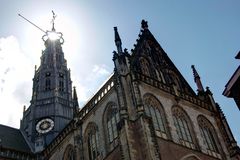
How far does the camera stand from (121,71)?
1258 inches

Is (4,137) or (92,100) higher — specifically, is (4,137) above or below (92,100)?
above

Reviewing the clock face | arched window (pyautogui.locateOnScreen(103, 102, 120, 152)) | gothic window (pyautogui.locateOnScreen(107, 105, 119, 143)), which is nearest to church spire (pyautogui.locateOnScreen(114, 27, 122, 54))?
arched window (pyautogui.locateOnScreen(103, 102, 120, 152))

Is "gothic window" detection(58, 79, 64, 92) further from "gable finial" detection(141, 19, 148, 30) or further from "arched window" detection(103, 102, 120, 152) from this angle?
"arched window" detection(103, 102, 120, 152)

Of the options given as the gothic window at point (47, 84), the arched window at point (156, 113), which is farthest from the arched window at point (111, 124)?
the gothic window at point (47, 84)

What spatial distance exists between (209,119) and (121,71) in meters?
9.46

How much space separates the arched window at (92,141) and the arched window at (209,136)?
28.7ft

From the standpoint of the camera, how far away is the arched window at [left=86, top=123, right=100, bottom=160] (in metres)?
32.2

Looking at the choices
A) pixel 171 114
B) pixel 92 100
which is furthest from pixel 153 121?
pixel 92 100

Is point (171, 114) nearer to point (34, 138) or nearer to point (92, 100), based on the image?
point (92, 100)

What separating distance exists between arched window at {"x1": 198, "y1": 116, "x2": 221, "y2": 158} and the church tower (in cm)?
1279

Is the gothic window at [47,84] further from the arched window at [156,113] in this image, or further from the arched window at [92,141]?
the arched window at [156,113]

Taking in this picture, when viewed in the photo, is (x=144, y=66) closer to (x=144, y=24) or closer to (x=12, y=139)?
(x=144, y=24)

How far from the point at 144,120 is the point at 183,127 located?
5.96 metres

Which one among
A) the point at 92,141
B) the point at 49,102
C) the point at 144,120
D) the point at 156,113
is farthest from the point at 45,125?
the point at 144,120
